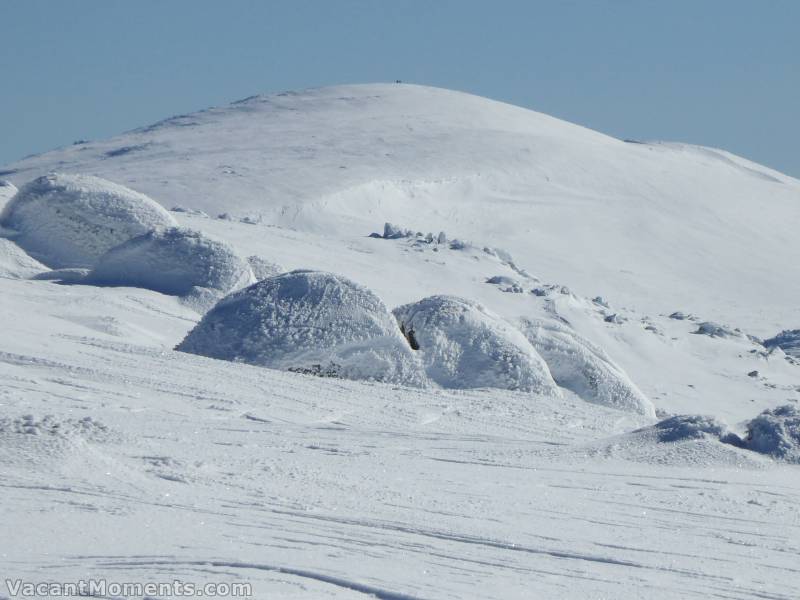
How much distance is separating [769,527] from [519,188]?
1371 inches

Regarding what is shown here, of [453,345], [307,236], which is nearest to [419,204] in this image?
[307,236]

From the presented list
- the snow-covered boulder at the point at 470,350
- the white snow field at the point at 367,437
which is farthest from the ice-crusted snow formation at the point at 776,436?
the snow-covered boulder at the point at 470,350

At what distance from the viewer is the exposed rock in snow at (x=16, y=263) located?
1616 cm

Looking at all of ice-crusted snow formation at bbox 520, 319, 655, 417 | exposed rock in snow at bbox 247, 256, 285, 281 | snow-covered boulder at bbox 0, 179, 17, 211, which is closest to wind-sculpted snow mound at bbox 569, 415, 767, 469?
ice-crusted snow formation at bbox 520, 319, 655, 417

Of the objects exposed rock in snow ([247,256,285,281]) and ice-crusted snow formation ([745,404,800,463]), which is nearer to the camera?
ice-crusted snow formation ([745,404,800,463])

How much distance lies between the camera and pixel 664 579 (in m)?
4.99

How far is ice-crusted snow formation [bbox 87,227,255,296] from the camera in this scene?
49.2 ft

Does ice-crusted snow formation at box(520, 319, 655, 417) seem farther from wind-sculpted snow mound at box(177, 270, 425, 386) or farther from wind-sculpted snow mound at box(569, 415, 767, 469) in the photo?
wind-sculpted snow mound at box(569, 415, 767, 469)

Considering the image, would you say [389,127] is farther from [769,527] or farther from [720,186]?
[769,527]

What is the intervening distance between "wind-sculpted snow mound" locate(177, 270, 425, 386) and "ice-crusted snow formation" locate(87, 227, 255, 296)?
3.09m

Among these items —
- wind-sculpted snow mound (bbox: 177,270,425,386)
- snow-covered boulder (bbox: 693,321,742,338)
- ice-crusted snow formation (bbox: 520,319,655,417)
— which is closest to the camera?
wind-sculpted snow mound (bbox: 177,270,425,386)

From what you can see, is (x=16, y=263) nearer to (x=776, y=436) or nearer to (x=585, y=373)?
(x=585, y=373)

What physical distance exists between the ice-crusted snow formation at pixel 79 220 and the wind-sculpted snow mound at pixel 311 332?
5976 millimetres

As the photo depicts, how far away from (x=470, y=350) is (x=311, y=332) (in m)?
1.45
